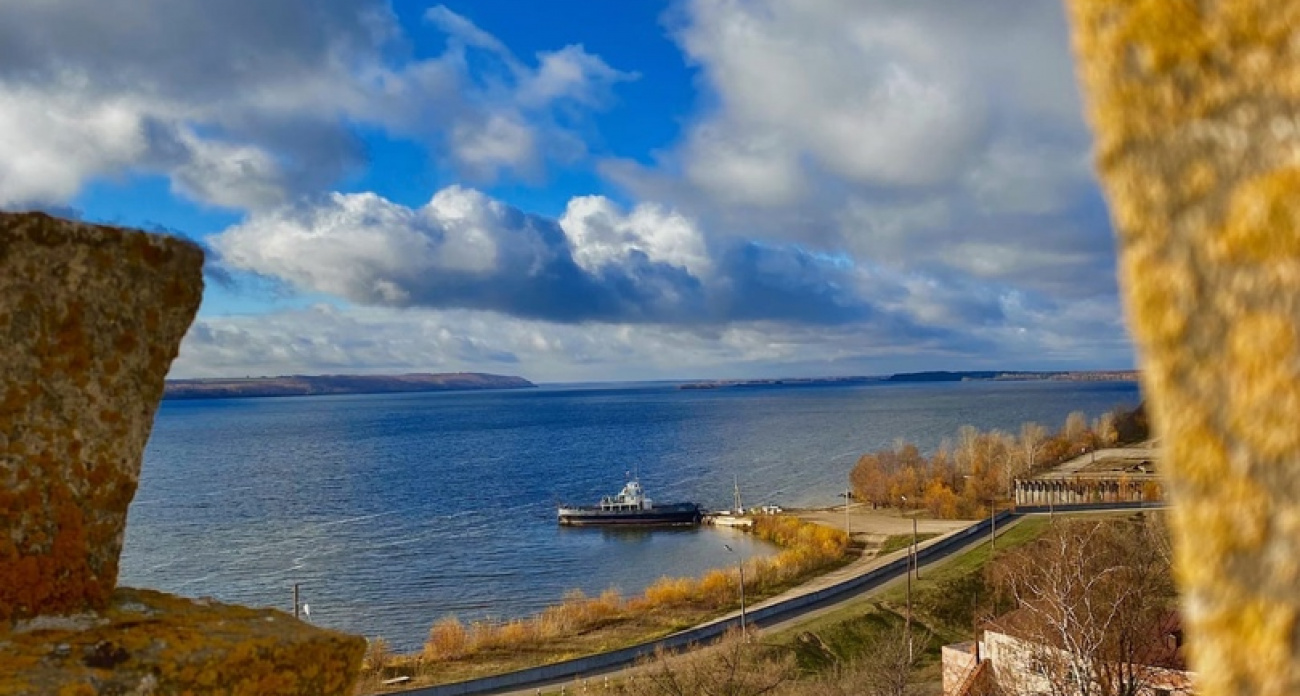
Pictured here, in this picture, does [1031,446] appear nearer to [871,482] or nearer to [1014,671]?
[871,482]

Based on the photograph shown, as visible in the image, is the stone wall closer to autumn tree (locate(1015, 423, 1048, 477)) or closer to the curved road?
the curved road

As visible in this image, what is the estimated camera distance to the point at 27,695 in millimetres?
2742

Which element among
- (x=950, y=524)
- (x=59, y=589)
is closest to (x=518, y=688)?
(x=59, y=589)

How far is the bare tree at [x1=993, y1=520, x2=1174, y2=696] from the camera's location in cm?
1950

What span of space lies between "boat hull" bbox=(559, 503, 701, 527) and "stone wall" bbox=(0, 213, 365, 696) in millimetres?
69052

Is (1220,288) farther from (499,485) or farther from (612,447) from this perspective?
(612,447)

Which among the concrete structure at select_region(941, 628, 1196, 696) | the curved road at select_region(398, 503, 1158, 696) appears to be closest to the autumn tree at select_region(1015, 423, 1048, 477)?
the curved road at select_region(398, 503, 1158, 696)

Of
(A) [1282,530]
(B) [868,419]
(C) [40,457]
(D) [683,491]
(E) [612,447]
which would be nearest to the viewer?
(A) [1282,530]

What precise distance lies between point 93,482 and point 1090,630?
2114 centimetres

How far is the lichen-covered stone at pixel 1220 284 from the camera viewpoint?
1.21 m

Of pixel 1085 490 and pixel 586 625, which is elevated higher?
pixel 1085 490

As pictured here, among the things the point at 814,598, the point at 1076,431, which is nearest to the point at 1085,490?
the point at 1076,431

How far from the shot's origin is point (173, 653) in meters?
3.06

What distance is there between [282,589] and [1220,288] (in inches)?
2034
